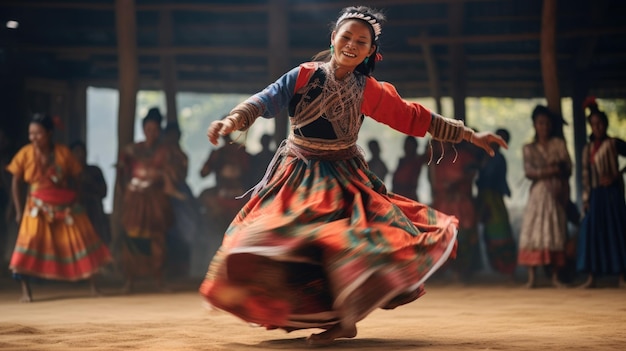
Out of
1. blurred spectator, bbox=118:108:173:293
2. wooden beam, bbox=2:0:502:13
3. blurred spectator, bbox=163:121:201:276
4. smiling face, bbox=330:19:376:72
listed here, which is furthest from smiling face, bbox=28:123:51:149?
smiling face, bbox=330:19:376:72

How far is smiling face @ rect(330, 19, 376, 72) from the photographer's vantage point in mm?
5555

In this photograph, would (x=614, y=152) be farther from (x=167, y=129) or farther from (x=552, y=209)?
(x=167, y=129)

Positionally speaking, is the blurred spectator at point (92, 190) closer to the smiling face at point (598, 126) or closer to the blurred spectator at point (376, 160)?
the blurred spectator at point (376, 160)

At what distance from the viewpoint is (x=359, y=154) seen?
19.1ft

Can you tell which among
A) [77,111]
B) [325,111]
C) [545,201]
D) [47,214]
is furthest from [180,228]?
[325,111]

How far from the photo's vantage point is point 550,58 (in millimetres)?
11125

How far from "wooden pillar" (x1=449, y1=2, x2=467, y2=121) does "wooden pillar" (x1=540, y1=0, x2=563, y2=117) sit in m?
1.60

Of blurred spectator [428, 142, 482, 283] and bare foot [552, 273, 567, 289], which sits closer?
bare foot [552, 273, 567, 289]

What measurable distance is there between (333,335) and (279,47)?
7.41m

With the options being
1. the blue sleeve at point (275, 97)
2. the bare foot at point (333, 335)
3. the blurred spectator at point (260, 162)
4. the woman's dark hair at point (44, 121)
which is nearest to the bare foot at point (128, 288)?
the woman's dark hair at point (44, 121)

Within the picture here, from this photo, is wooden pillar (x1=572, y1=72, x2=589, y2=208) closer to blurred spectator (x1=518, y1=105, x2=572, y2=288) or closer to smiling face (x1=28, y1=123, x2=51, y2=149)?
blurred spectator (x1=518, y1=105, x2=572, y2=288)

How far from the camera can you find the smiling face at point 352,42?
555 centimetres

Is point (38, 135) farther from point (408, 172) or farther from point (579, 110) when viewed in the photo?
point (579, 110)

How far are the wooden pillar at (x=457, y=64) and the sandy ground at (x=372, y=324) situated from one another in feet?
10.8
